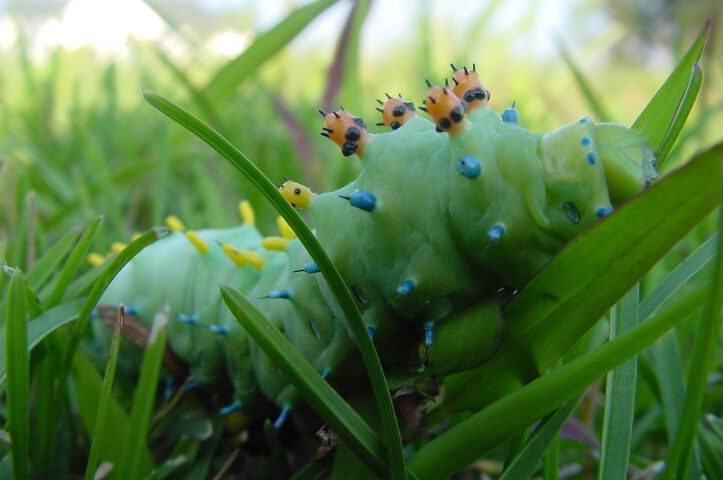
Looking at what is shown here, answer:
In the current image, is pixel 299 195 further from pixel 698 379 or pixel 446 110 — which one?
pixel 698 379

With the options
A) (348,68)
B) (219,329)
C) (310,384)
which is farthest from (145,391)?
(348,68)

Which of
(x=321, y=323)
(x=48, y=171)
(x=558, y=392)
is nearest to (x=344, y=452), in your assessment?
(x=321, y=323)

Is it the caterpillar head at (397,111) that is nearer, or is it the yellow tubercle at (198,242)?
the caterpillar head at (397,111)

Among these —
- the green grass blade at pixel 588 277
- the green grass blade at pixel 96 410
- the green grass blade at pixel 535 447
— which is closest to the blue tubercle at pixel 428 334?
the green grass blade at pixel 588 277

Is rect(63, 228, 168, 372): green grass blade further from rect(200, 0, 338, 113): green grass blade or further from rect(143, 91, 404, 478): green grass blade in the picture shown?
rect(200, 0, 338, 113): green grass blade

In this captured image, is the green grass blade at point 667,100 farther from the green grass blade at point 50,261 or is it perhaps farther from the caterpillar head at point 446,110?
the green grass blade at point 50,261

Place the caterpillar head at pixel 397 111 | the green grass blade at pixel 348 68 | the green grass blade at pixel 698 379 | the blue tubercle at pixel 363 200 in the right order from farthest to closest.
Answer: the green grass blade at pixel 348 68
the caterpillar head at pixel 397 111
the blue tubercle at pixel 363 200
the green grass blade at pixel 698 379
